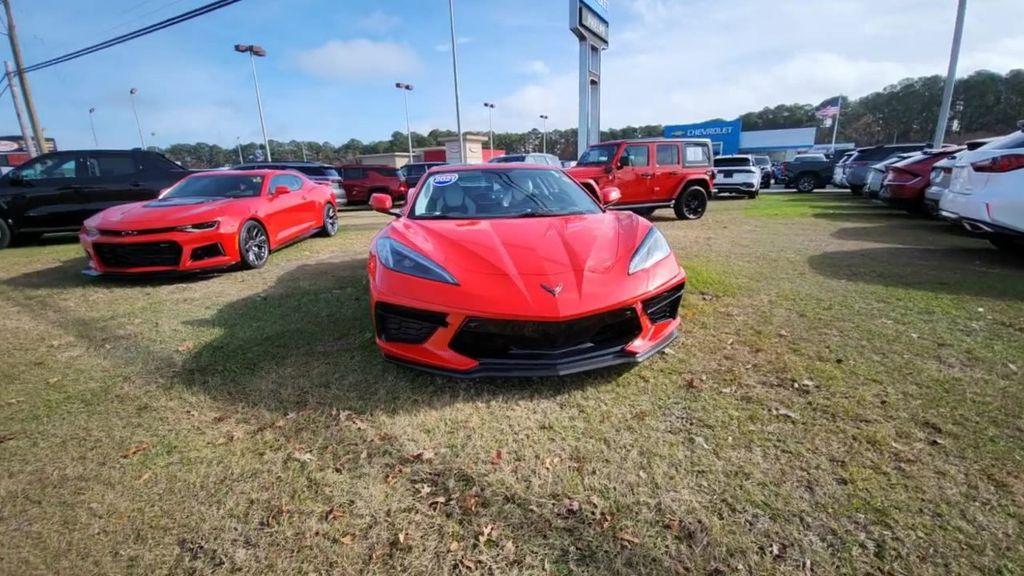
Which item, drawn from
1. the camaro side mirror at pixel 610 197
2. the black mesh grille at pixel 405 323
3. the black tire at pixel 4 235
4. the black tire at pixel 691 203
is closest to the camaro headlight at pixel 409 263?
the black mesh grille at pixel 405 323

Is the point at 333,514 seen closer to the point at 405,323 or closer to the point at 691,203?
the point at 405,323

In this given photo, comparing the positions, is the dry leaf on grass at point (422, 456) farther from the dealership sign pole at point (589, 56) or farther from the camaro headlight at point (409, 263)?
the dealership sign pole at point (589, 56)

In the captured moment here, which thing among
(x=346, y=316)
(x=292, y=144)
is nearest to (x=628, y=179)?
(x=346, y=316)

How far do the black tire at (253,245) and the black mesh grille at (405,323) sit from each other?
12.0ft

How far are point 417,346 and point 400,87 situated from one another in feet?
137

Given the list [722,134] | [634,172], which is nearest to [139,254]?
[634,172]

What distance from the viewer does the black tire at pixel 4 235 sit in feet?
23.4

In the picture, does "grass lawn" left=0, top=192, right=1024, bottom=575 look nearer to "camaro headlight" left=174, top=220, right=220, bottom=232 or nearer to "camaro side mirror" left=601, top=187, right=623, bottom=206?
"camaro side mirror" left=601, top=187, right=623, bottom=206

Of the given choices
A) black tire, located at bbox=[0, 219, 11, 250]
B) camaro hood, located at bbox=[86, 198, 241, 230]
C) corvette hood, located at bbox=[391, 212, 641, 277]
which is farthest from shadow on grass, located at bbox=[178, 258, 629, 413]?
black tire, located at bbox=[0, 219, 11, 250]

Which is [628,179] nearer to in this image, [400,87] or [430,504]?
[430,504]

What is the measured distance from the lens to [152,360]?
118 inches

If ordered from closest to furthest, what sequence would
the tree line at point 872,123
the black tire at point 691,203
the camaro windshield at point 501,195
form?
the camaro windshield at point 501,195 → the black tire at point 691,203 → the tree line at point 872,123

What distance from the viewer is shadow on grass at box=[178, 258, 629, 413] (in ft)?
8.09

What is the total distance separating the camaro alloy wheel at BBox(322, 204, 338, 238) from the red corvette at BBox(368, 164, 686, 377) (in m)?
5.42
